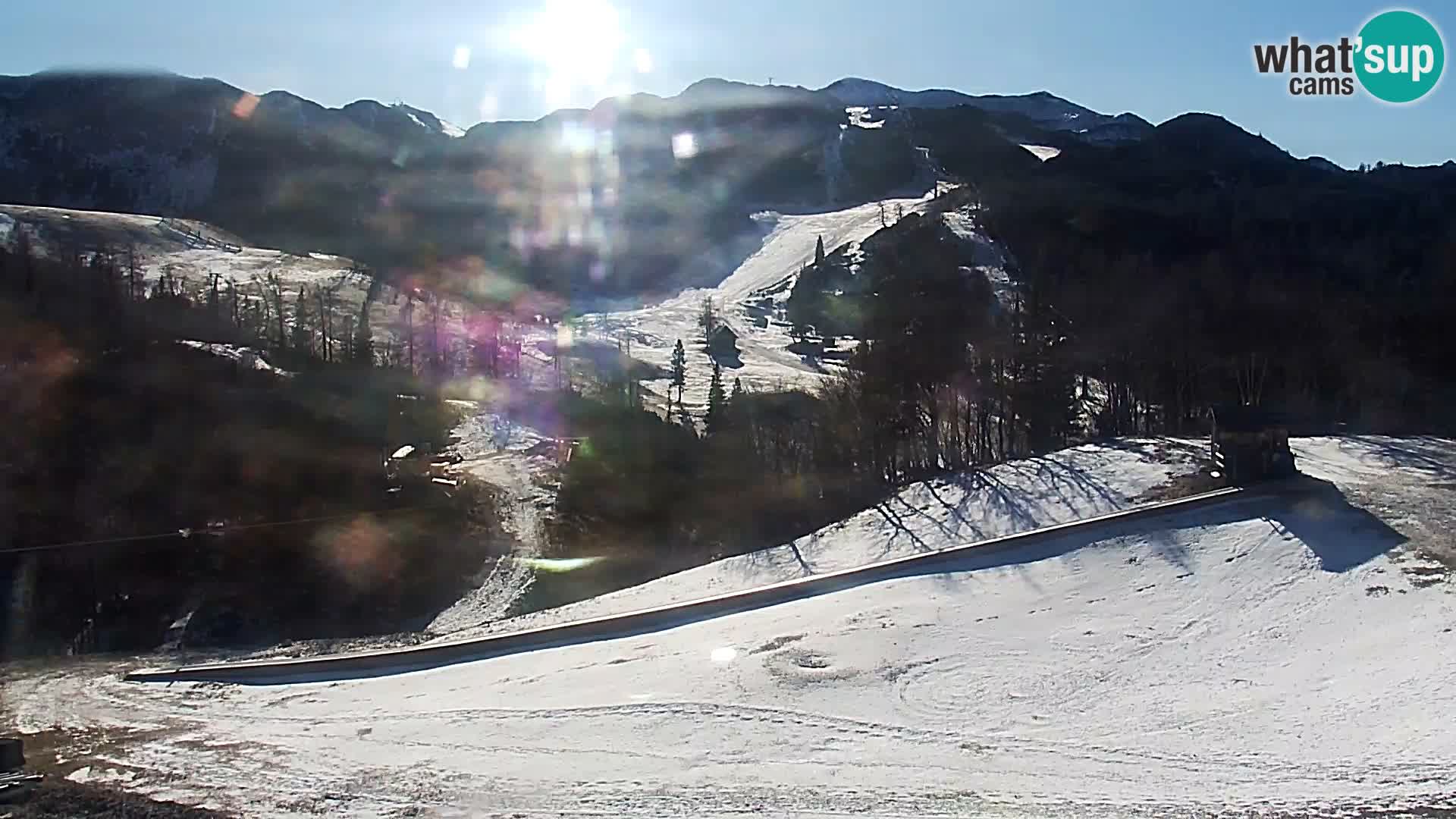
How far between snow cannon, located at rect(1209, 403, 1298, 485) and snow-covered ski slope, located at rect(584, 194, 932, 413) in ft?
124

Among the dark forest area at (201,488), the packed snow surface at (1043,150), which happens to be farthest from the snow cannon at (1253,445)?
the packed snow surface at (1043,150)

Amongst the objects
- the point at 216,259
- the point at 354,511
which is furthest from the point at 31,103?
the point at 354,511

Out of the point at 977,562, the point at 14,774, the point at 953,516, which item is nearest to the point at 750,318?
the point at 953,516

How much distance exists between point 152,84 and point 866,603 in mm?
150724

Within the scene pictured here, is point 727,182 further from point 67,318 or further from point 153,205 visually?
point 67,318

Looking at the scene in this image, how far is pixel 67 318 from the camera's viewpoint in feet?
161

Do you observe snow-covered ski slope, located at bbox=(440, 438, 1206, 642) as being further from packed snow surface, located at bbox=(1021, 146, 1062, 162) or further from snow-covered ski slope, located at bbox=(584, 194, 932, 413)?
packed snow surface, located at bbox=(1021, 146, 1062, 162)

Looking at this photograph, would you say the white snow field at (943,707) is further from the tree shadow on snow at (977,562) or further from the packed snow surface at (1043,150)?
the packed snow surface at (1043,150)

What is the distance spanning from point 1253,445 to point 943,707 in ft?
29.4

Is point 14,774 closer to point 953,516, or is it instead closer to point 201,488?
point 953,516

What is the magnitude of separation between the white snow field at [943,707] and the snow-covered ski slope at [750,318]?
133ft

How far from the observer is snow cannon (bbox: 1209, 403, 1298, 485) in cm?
1680

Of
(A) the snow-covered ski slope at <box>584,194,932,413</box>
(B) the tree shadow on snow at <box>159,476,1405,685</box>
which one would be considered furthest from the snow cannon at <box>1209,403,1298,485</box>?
(A) the snow-covered ski slope at <box>584,194,932,413</box>

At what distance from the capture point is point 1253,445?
16812 mm
